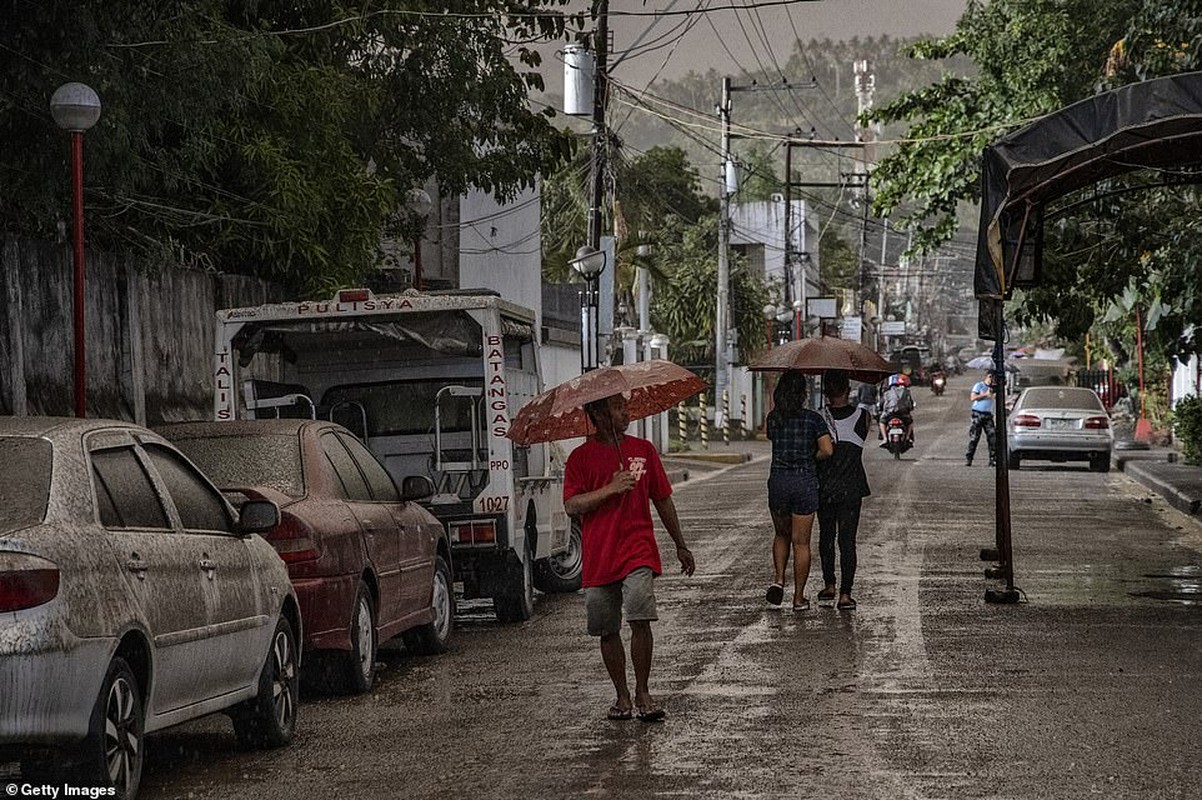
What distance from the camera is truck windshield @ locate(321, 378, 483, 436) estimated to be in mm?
16781

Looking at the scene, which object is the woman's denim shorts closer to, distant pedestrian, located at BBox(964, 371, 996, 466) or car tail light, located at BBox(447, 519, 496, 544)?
car tail light, located at BBox(447, 519, 496, 544)

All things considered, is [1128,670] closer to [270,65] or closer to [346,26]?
[270,65]

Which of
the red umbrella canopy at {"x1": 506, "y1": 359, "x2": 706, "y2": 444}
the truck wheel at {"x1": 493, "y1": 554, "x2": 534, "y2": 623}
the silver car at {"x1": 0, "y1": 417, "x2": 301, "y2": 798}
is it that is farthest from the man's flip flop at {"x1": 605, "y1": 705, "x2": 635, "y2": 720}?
the truck wheel at {"x1": 493, "y1": 554, "x2": 534, "y2": 623}

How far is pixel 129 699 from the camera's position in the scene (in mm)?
7641

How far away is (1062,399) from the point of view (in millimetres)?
37969

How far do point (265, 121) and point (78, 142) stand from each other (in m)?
7.10

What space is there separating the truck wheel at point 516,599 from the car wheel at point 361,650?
133 inches

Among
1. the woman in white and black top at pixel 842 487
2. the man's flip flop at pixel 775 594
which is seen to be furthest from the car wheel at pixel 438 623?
the woman in white and black top at pixel 842 487

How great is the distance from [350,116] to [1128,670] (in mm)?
12338

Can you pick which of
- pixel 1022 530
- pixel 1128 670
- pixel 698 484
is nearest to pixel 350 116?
pixel 1022 530

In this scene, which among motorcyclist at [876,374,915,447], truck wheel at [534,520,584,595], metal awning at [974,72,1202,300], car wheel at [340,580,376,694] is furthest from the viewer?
motorcyclist at [876,374,915,447]

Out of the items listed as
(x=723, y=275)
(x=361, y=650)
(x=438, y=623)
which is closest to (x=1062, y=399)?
(x=723, y=275)

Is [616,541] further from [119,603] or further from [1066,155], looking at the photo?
[1066,155]

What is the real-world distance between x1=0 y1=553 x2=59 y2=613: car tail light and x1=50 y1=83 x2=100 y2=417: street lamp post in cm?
700
